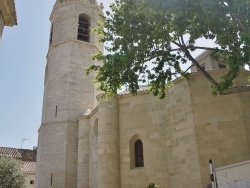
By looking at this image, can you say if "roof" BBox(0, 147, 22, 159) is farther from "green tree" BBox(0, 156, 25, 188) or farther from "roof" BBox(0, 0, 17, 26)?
"roof" BBox(0, 0, 17, 26)

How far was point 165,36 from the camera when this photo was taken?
9617 mm

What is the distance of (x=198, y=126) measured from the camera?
37.3 ft

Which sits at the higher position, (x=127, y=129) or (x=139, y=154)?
(x=127, y=129)

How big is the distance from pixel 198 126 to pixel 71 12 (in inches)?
532

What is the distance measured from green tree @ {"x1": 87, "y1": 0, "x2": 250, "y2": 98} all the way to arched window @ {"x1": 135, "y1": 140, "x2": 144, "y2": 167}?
3514 mm

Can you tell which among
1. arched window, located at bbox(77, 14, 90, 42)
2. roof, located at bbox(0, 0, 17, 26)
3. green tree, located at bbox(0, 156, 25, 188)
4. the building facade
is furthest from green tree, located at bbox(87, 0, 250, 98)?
the building facade

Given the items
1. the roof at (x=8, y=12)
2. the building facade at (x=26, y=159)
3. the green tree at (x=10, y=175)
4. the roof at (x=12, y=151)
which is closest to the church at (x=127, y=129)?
the green tree at (x=10, y=175)

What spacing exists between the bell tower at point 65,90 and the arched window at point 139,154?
4524 mm

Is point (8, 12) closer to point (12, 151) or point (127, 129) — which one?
point (127, 129)

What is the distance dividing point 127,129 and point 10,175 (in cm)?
1235

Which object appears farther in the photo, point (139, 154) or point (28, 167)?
point (28, 167)

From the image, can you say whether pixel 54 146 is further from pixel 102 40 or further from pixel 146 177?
pixel 102 40

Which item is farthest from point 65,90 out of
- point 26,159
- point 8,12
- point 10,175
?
point 26,159

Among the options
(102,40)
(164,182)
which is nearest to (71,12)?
(102,40)
